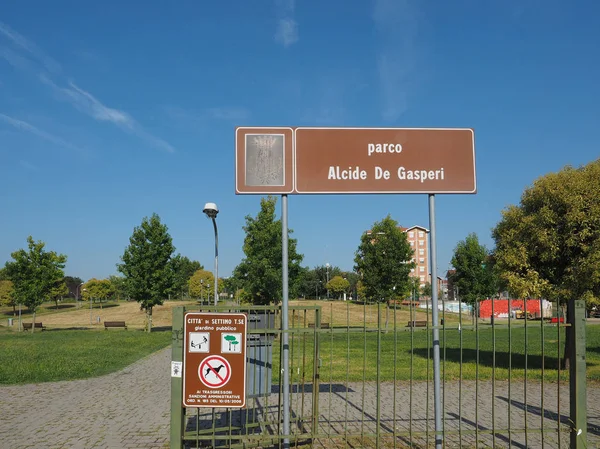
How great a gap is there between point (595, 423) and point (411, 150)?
5.81 metres

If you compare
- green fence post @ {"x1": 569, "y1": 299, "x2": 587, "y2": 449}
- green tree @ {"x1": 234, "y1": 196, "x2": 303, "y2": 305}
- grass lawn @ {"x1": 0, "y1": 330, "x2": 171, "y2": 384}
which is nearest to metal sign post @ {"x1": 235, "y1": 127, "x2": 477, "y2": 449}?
green fence post @ {"x1": 569, "y1": 299, "x2": 587, "y2": 449}

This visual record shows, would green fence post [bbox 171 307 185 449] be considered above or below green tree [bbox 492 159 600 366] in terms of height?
below

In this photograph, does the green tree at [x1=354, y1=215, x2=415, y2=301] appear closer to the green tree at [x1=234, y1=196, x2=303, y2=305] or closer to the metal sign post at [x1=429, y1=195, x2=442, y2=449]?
the green tree at [x1=234, y1=196, x2=303, y2=305]

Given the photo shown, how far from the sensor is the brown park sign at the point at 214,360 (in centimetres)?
540

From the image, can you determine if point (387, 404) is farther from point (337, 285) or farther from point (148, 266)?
point (337, 285)

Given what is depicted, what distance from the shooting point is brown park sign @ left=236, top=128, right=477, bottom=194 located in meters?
5.73

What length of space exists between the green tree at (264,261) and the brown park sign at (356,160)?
959 inches

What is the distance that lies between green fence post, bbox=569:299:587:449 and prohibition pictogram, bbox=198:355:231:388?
12.9 feet

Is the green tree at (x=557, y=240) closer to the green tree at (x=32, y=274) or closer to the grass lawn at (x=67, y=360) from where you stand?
the grass lawn at (x=67, y=360)

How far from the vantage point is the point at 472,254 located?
37.6 m

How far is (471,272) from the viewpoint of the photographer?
37.6m

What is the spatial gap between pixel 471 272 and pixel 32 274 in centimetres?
3273

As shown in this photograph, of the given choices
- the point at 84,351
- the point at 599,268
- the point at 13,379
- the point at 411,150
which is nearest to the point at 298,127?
the point at 411,150

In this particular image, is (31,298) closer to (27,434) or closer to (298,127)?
(27,434)
